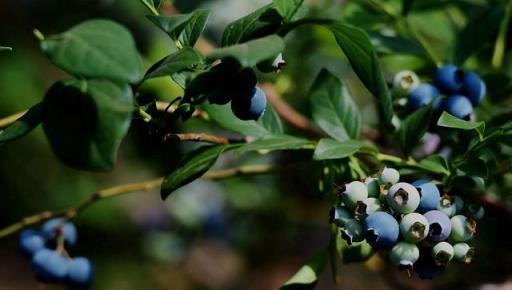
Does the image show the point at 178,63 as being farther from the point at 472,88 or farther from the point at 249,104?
the point at 472,88

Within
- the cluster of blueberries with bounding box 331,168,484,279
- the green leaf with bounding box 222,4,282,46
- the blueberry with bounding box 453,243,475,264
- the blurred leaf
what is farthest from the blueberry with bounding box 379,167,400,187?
the blurred leaf

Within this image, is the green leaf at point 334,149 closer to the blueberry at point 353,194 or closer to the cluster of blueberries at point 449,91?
the blueberry at point 353,194

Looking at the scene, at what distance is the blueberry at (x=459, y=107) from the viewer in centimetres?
99

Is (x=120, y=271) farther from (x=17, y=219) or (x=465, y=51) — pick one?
(x=465, y=51)

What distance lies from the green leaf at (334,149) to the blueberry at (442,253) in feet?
0.47

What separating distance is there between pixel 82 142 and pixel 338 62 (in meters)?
1.77

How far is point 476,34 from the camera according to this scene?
4.06ft

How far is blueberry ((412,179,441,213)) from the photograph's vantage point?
807 millimetres

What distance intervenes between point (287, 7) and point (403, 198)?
24 cm

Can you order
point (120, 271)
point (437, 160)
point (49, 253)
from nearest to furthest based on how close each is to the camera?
point (437, 160) < point (49, 253) < point (120, 271)

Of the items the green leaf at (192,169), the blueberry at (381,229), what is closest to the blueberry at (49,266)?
the green leaf at (192,169)

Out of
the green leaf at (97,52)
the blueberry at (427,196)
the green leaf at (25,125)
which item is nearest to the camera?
the green leaf at (97,52)

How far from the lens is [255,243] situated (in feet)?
7.84

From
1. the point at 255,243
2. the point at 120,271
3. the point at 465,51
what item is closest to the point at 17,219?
the point at 120,271
